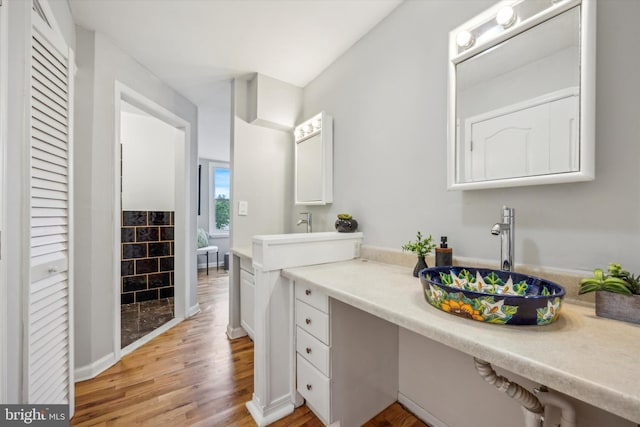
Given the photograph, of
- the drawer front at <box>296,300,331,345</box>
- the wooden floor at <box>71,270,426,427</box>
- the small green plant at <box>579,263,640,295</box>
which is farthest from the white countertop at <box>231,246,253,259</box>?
the small green plant at <box>579,263,640,295</box>

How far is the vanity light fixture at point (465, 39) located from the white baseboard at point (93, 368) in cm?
287

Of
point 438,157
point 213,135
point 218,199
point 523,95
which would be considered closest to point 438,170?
point 438,157

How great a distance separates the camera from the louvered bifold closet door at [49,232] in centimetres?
108

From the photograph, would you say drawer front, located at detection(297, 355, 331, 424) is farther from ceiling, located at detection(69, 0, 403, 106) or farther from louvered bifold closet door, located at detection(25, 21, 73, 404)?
ceiling, located at detection(69, 0, 403, 106)

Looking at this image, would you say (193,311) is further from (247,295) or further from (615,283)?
(615,283)

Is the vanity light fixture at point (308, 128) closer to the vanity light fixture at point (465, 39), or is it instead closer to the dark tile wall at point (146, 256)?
the vanity light fixture at point (465, 39)

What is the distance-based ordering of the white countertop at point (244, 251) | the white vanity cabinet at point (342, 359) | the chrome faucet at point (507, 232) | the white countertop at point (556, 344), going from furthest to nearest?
the white countertop at point (244, 251) < the white vanity cabinet at point (342, 359) < the chrome faucet at point (507, 232) < the white countertop at point (556, 344)

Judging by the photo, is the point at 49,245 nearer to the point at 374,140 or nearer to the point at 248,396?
the point at 248,396

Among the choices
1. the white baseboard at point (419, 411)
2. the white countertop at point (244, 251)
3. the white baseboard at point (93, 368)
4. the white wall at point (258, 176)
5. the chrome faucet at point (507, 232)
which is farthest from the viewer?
the white wall at point (258, 176)

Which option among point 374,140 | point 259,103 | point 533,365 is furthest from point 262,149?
point 533,365

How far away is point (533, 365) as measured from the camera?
1.75 feet

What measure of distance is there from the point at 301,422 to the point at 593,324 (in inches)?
52.8

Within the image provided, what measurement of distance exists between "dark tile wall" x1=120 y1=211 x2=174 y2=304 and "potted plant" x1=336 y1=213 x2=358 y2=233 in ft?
8.24

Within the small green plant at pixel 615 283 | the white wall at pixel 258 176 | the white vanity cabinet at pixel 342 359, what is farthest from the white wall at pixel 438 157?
the white vanity cabinet at pixel 342 359
